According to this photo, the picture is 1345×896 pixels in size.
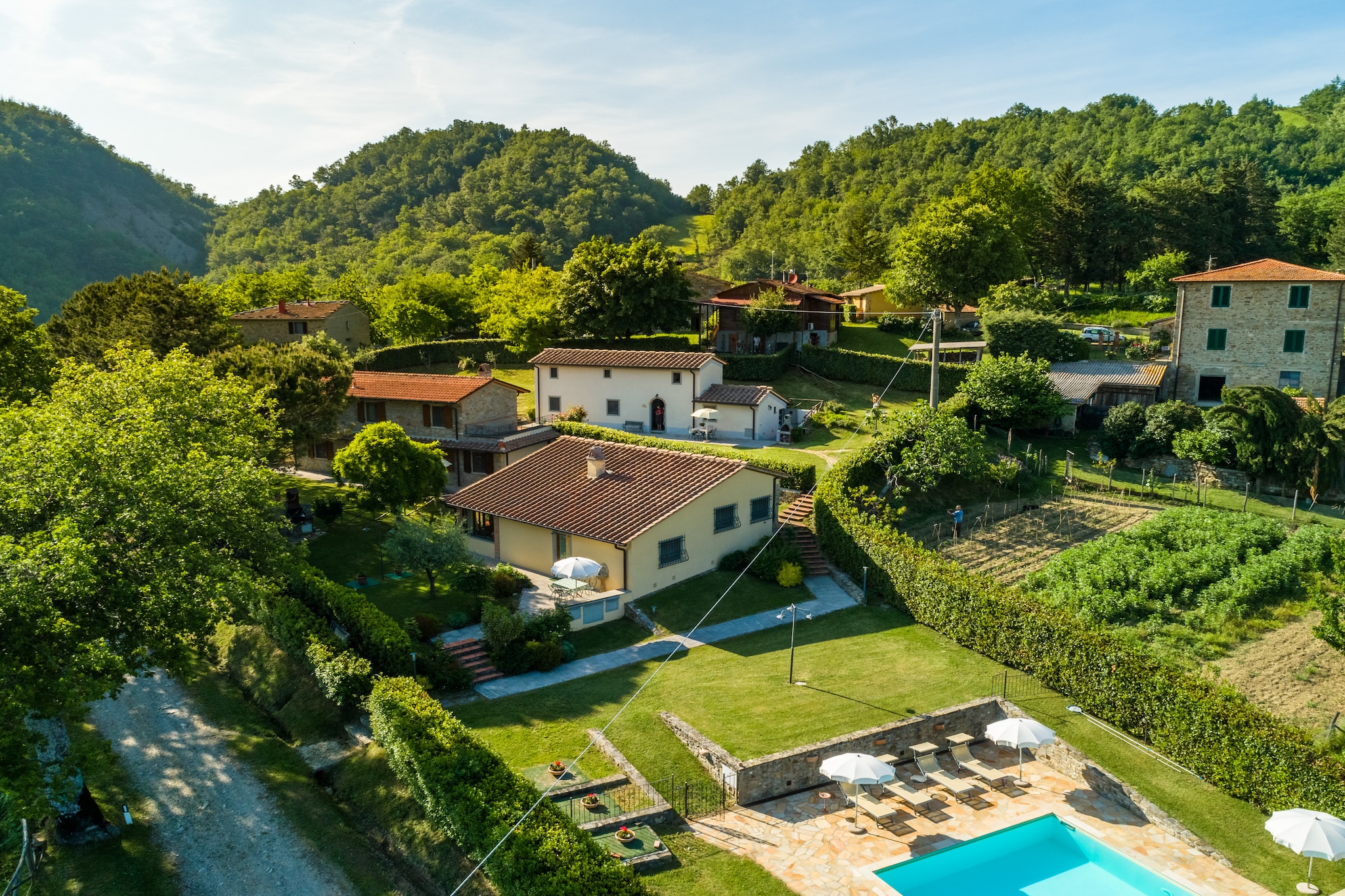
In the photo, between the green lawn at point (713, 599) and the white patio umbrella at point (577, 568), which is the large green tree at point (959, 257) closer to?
the green lawn at point (713, 599)

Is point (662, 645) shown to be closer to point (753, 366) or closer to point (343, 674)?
point (343, 674)

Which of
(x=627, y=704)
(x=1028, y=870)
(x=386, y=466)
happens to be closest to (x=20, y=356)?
(x=386, y=466)

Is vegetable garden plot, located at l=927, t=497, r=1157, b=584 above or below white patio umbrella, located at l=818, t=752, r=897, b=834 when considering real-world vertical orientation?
above

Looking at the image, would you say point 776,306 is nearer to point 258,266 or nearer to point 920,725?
point 920,725

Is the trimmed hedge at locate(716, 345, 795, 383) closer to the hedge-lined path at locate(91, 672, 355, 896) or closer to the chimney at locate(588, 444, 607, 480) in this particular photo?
the chimney at locate(588, 444, 607, 480)

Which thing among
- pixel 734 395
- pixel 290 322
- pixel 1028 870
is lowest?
pixel 1028 870

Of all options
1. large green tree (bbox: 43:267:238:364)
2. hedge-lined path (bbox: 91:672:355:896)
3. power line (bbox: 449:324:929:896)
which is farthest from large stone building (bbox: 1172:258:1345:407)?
large green tree (bbox: 43:267:238:364)

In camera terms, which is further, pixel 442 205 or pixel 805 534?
pixel 442 205
